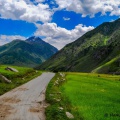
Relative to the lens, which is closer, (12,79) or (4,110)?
(4,110)

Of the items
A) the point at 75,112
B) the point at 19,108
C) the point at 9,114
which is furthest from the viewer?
the point at 19,108

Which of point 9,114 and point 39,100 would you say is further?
point 39,100

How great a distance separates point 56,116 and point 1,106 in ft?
23.6

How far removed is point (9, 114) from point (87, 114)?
651cm

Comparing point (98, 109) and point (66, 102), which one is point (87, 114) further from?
point (66, 102)

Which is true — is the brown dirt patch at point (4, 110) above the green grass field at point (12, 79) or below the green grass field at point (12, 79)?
below

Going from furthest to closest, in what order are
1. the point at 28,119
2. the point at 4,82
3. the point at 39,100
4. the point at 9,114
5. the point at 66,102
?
the point at 4,82 < the point at 39,100 < the point at 66,102 < the point at 9,114 < the point at 28,119

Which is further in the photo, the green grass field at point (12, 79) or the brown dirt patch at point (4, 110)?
the green grass field at point (12, 79)

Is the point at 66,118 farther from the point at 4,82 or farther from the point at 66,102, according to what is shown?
the point at 4,82

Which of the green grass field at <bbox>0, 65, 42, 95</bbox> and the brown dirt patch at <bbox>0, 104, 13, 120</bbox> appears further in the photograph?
the green grass field at <bbox>0, 65, 42, 95</bbox>

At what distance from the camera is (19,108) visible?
24.0m

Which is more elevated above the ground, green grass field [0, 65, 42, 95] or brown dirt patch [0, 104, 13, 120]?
green grass field [0, 65, 42, 95]

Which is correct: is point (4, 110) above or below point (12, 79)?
below

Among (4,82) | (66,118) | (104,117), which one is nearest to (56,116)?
(66,118)
